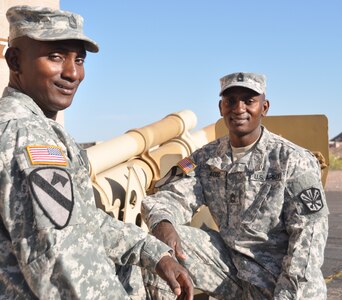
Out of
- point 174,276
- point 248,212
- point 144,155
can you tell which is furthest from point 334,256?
point 174,276

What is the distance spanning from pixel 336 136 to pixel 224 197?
33.4 meters

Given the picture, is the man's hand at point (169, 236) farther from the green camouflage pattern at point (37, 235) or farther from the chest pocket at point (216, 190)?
the green camouflage pattern at point (37, 235)

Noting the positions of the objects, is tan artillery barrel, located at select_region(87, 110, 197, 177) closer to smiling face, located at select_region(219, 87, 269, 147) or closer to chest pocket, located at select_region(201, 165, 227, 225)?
chest pocket, located at select_region(201, 165, 227, 225)

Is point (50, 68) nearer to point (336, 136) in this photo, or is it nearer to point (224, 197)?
point (224, 197)

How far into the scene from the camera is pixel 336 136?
35.7 meters

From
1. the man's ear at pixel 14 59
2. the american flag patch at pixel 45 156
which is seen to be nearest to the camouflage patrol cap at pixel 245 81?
the man's ear at pixel 14 59

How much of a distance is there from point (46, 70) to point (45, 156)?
14.7 inches

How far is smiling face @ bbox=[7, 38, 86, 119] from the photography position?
2.06m

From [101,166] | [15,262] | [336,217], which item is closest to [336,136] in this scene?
[336,217]

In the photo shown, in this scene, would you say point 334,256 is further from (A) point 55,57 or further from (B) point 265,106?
(A) point 55,57

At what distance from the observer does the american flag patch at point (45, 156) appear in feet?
5.88

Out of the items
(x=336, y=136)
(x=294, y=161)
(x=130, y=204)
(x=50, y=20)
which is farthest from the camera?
(x=336, y=136)

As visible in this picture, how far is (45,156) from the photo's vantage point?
1.81 m

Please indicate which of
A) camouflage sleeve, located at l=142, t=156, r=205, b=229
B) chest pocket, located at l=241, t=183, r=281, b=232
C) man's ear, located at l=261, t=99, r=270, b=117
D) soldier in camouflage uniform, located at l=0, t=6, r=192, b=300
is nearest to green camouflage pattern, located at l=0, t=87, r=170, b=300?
soldier in camouflage uniform, located at l=0, t=6, r=192, b=300
